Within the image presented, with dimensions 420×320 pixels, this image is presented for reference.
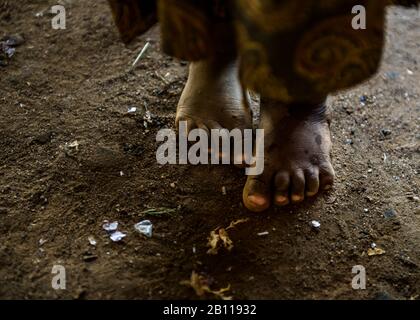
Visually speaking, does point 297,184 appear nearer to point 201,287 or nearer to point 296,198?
point 296,198

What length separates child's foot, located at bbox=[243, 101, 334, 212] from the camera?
1.23 meters

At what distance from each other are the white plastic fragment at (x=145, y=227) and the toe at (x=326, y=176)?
0.44 metres

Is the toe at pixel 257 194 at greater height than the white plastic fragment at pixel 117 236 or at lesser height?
greater

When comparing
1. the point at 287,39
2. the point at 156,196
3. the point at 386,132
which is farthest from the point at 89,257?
the point at 386,132

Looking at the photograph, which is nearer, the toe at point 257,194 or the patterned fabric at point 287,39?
the patterned fabric at point 287,39

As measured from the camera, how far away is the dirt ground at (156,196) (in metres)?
1.13

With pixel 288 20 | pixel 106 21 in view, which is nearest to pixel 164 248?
pixel 288 20

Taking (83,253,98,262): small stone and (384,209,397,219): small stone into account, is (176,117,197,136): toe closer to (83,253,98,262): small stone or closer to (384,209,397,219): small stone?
(83,253,98,262): small stone

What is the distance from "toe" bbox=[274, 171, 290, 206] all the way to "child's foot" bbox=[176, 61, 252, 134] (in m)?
0.19

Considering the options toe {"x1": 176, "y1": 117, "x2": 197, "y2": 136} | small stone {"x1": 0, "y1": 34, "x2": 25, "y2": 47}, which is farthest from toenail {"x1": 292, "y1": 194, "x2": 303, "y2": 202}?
small stone {"x1": 0, "y1": 34, "x2": 25, "y2": 47}

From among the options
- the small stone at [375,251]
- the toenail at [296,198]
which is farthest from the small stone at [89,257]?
the small stone at [375,251]

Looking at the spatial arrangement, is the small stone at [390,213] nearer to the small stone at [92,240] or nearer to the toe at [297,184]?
the toe at [297,184]

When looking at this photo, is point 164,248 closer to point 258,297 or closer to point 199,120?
point 258,297

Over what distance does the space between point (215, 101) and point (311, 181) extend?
33cm
